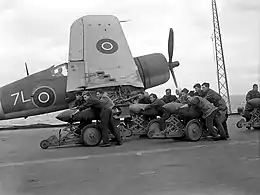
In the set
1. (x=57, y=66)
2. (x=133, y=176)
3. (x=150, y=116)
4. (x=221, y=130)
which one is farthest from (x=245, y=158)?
(x=57, y=66)

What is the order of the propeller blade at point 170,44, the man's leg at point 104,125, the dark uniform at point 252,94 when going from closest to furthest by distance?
the man's leg at point 104,125
the dark uniform at point 252,94
the propeller blade at point 170,44

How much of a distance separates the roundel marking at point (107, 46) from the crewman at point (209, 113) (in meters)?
4.46

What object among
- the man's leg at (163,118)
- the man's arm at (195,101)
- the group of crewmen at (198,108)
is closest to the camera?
the group of crewmen at (198,108)

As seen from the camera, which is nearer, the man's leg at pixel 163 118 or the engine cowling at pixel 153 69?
the man's leg at pixel 163 118

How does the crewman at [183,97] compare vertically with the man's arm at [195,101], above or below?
above

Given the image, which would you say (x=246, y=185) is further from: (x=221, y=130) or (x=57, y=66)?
(x=57, y=66)

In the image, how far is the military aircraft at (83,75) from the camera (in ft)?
45.5

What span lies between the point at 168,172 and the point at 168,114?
216 inches

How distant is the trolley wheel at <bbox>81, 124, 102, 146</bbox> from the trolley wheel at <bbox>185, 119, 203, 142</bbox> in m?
2.45

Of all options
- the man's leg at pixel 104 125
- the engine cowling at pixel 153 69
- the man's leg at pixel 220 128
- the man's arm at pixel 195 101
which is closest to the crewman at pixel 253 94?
the man's leg at pixel 220 128

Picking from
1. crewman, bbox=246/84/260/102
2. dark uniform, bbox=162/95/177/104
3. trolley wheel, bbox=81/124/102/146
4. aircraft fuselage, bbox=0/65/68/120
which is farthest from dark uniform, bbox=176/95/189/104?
aircraft fuselage, bbox=0/65/68/120

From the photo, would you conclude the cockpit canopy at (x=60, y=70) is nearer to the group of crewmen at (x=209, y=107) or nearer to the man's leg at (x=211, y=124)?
the group of crewmen at (x=209, y=107)

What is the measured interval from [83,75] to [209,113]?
4.86 meters

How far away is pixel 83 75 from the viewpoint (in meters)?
13.8
